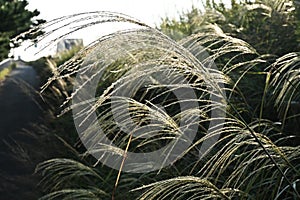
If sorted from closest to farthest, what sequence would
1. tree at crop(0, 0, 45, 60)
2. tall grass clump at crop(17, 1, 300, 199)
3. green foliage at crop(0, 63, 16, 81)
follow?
tall grass clump at crop(17, 1, 300, 199)
green foliage at crop(0, 63, 16, 81)
tree at crop(0, 0, 45, 60)

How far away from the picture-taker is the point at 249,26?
528 centimetres

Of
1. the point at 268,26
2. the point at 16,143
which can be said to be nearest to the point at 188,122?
the point at 268,26

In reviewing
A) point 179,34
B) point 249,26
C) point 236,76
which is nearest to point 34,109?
point 179,34

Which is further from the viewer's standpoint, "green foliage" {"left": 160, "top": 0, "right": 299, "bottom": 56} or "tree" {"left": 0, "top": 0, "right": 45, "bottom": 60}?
"tree" {"left": 0, "top": 0, "right": 45, "bottom": 60}

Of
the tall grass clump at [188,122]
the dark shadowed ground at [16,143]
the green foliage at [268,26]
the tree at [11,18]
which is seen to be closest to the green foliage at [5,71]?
the tree at [11,18]

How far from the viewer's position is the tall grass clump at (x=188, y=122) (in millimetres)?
1906

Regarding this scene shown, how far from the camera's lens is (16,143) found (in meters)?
5.85

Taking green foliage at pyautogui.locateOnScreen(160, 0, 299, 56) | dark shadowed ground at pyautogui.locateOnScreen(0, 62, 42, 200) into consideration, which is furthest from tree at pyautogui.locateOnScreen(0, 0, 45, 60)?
green foliage at pyautogui.locateOnScreen(160, 0, 299, 56)

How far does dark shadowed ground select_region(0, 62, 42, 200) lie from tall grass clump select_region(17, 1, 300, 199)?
0.51 m

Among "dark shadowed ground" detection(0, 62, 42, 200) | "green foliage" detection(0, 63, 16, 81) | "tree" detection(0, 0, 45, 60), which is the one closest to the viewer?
"dark shadowed ground" detection(0, 62, 42, 200)

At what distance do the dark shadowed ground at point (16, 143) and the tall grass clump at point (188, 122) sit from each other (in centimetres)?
51

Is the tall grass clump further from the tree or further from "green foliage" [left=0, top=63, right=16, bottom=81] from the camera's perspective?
the tree

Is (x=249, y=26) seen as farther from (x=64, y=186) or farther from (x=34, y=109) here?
(x=34, y=109)

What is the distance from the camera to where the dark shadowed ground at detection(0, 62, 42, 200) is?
16.8 feet
